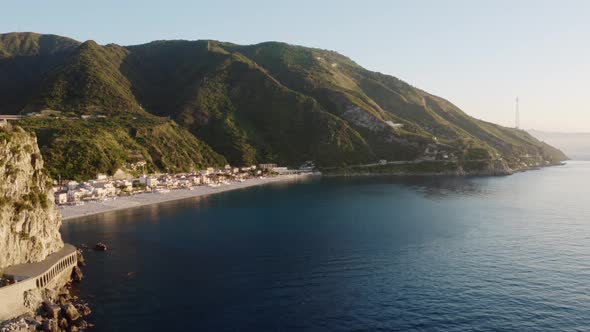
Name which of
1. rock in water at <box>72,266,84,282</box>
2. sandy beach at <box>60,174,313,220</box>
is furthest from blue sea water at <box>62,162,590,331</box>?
sandy beach at <box>60,174,313,220</box>

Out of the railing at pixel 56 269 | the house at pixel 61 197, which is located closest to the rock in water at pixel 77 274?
the railing at pixel 56 269

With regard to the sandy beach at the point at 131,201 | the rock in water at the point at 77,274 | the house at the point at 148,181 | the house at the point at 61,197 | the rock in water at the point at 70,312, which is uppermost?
the house at the point at 148,181

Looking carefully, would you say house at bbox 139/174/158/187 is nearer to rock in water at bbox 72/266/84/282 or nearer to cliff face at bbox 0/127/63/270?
cliff face at bbox 0/127/63/270

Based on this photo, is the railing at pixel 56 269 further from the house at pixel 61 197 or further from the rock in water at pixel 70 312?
the house at pixel 61 197

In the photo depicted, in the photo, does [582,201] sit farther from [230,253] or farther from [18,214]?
[18,214]

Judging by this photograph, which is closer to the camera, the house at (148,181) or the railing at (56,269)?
the railing at (56,269)

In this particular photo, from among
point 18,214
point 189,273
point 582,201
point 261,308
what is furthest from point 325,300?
point 582,201

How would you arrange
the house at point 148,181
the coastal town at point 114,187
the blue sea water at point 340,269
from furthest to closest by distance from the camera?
the house at point 148,181 < the coastal town at point 114,187 < the blue sea water at point 340,269
